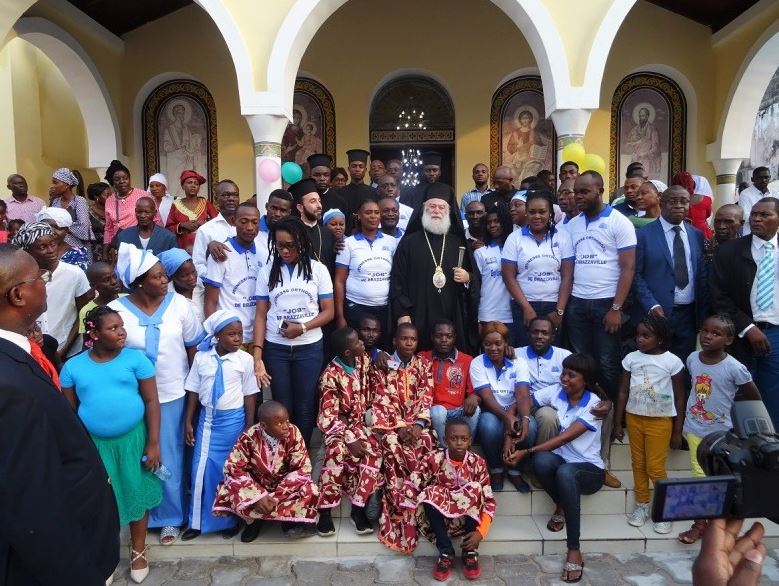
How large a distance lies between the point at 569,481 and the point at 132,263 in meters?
3.10

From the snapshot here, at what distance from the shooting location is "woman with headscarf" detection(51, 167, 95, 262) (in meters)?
6.95

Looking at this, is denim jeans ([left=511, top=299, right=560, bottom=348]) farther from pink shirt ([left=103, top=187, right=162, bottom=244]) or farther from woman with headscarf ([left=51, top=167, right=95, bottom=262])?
woman with headscarf ([left=51, top=167, right=95, bottom=262])

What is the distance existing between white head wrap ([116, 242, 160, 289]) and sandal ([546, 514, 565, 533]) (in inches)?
123

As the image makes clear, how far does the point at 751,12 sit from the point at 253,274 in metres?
8.91

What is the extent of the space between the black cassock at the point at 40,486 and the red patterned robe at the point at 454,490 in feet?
7.23

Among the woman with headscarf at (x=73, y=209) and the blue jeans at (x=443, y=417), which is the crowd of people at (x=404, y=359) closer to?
the blue jeans at (x=443, y=417)

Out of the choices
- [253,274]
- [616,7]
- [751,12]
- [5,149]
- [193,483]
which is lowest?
[193,483]

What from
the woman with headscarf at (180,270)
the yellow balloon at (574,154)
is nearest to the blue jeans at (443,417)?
the woman with headscarf at (180,270)

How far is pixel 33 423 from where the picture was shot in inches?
68.0

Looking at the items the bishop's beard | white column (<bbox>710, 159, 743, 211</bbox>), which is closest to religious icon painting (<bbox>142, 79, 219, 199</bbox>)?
the bishop's beard

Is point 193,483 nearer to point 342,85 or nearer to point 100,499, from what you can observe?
point 100,499

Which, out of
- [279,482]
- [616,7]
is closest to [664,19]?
[616,7]

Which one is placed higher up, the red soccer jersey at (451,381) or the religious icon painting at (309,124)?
the religious icon painting at (309,124)

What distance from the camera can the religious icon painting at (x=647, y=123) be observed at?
33.7 ft
